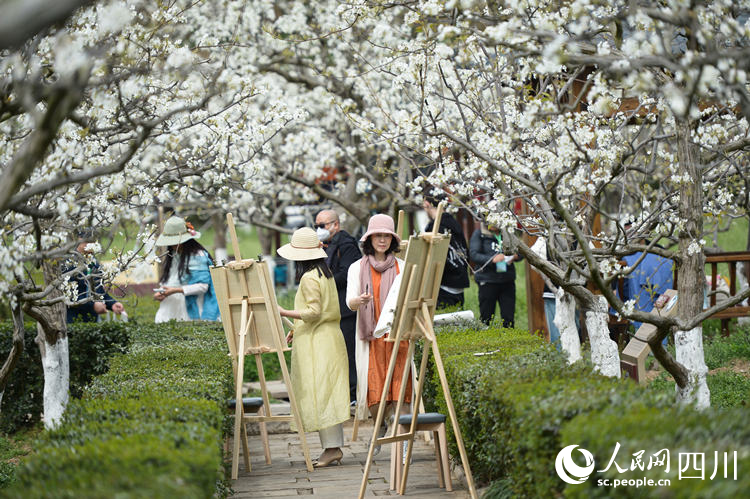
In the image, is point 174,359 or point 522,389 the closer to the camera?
point 522,389

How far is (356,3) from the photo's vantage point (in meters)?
7.74

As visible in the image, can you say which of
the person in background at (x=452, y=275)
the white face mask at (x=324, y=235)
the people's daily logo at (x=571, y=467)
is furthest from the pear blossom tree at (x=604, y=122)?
the person in background at (x=452, y=275)

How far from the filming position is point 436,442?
693cm

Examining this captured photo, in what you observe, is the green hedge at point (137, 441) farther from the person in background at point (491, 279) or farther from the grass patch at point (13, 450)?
the person in background at point (491, 279)

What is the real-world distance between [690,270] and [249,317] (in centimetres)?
358

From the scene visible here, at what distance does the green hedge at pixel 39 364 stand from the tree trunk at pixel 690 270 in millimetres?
5858

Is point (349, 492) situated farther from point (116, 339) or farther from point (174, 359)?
point (116, 339)

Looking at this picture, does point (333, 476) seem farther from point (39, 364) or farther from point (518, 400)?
point (39, 364)

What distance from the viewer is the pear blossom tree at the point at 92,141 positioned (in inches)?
180

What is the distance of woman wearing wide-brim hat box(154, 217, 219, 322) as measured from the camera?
10.1m

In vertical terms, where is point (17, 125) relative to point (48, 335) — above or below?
above

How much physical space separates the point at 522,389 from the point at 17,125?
14.0 ft

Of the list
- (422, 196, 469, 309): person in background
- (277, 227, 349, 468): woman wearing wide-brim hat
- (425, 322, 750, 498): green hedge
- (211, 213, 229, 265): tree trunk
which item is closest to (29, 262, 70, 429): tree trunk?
(277, 227, 349, 468): woman wearing wide-brim hat

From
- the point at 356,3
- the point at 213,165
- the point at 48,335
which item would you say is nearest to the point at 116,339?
the point at 48,335
